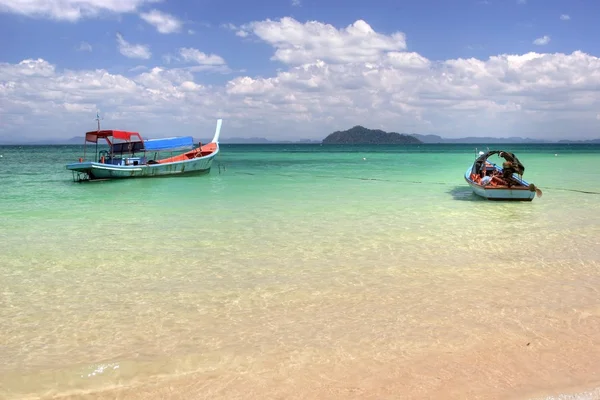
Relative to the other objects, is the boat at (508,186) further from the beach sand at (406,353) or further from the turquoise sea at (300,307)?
the beach sand at (406,353)

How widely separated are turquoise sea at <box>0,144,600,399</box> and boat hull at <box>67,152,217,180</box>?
1212 cm

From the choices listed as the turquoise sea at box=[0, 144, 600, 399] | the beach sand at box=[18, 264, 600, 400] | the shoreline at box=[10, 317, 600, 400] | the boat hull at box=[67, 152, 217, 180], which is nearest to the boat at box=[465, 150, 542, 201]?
the turquoise sea at box=[0, 144, 600, 399]

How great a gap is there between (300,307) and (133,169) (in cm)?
2141

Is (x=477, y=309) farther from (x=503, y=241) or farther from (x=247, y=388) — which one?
(x=503, y=241)

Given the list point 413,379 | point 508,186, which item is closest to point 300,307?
point 413,379

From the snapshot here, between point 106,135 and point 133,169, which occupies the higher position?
point 106,135

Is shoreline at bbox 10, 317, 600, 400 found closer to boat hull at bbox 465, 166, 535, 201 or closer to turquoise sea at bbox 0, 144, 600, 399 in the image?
turquoise sea at bbox 0, 144, 600, 399

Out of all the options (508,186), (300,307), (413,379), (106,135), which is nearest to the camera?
(413,379)

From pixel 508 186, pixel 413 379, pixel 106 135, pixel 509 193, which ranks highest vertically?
pixel 106 135

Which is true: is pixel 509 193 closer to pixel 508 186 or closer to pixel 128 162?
pixel 508 186

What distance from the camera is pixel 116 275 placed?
750 centimetres

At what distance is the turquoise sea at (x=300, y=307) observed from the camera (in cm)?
416

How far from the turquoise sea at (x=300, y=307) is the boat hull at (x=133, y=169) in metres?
12.1

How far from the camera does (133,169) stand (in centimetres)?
2539
